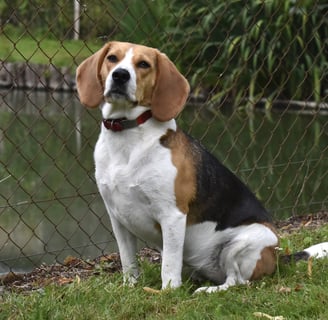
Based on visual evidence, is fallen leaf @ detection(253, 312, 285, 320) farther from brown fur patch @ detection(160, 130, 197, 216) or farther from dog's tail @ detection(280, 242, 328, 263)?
dog's tail @ detection(280, 242, 328, 263)

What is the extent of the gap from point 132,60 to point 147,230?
32.9 inches

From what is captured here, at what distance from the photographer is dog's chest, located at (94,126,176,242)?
4.27 m

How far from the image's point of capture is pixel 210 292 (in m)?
4.35

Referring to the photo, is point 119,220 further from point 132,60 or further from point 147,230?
point 132,60

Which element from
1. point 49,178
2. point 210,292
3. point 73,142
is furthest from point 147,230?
point 73,142

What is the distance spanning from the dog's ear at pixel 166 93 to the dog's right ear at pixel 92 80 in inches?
10.3

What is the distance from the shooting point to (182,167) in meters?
4.36

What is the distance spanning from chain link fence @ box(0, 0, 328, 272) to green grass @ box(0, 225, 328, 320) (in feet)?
3.76

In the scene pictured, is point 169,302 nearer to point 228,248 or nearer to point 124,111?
point 228,248

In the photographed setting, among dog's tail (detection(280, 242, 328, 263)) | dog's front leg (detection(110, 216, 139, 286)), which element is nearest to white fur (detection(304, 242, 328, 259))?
dog's tail (detection(280, 242, 328, 263))

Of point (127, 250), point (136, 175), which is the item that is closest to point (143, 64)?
point (136, 175)

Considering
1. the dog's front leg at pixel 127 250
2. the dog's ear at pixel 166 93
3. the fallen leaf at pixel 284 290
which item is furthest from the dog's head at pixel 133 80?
the fallen leaf at pixel 284 290

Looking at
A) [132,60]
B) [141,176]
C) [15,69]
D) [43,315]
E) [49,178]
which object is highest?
[132,60]

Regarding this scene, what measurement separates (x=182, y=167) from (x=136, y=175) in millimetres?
239
